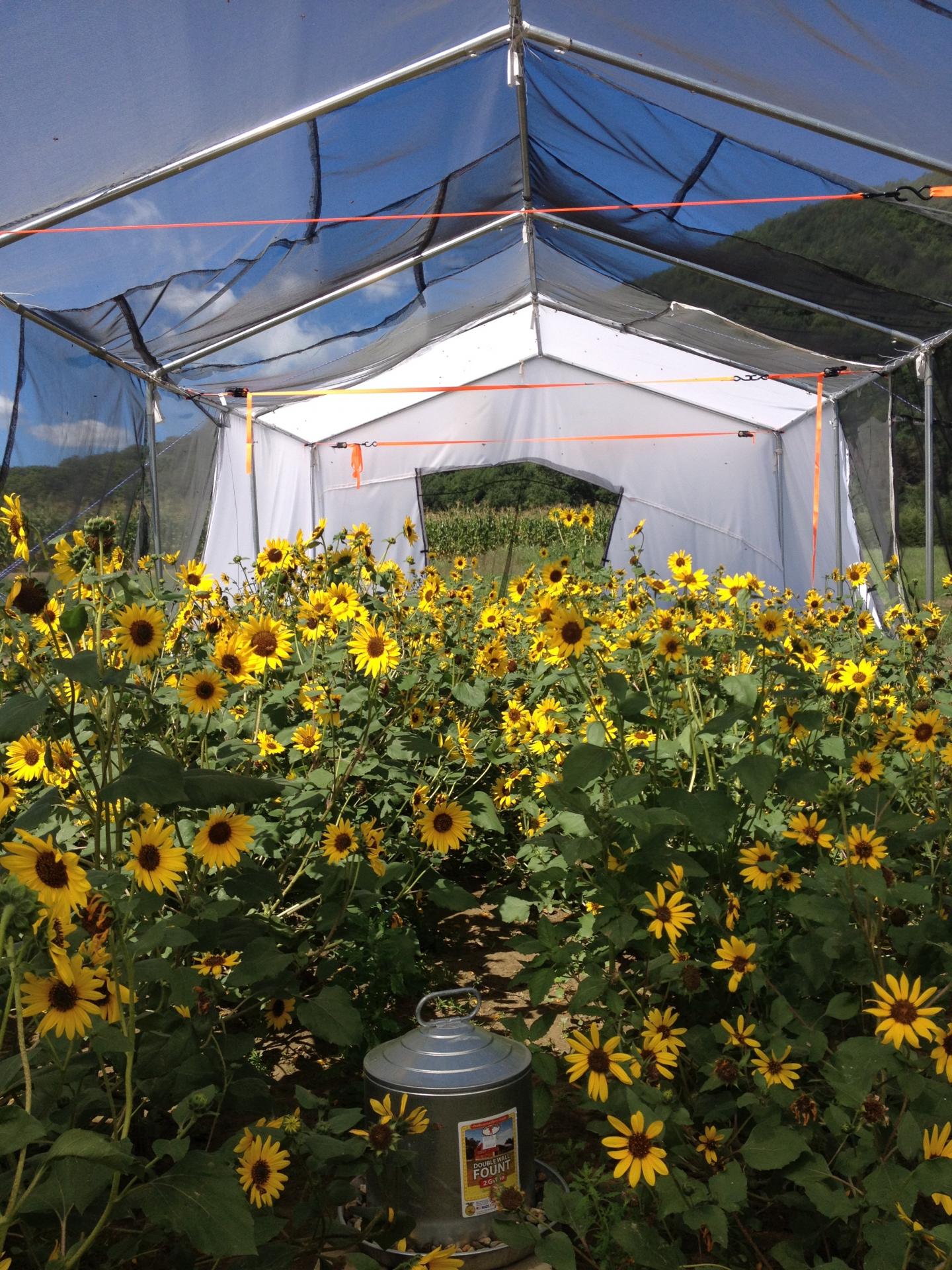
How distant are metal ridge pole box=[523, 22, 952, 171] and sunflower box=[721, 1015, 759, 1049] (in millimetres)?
3208

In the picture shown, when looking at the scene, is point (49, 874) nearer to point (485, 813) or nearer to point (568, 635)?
point (568, 635)

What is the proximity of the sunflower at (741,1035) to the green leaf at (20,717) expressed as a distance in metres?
0.75

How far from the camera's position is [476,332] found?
8234 millimetres

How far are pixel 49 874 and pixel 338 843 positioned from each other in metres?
0.66

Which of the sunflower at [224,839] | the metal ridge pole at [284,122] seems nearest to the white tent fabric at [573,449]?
the metal ridge pole at [284,122]

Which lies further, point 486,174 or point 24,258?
point 486,174

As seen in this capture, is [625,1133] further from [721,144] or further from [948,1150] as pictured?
[721,144]

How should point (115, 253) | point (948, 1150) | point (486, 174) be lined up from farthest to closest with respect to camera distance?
point (486, 174) < point (115, 253) < point (948, 1150)

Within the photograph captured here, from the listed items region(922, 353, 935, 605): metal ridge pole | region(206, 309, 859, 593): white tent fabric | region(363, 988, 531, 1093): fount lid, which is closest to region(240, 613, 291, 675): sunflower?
region(363, 988, 531, 1093): fount lid

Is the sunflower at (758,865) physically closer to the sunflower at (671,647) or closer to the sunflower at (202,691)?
the sunflower at (671,647)

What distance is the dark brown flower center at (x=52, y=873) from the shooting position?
2.66 feet

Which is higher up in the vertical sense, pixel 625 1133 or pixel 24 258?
pixel 24 258

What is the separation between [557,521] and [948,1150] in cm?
196

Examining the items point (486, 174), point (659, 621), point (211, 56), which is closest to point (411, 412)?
point (486, 174)
